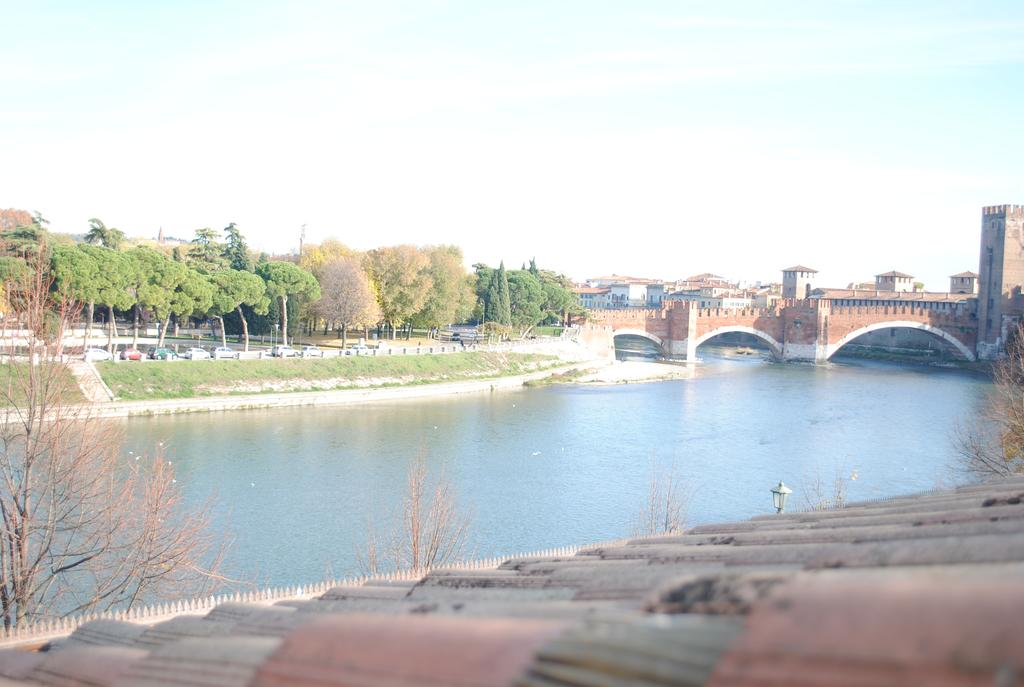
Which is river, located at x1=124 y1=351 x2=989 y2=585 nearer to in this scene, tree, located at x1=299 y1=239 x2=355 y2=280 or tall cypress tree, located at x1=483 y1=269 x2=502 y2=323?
tall cypress tree, located at x1=483 y1=269 x2=502 y2=323

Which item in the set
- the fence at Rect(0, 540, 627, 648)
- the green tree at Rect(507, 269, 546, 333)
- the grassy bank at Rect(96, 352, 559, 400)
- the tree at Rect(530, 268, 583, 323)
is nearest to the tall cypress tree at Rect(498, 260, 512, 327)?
the green tree at Rect(507, 269, 546, 333)

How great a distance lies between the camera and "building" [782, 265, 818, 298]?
55375 millimetres

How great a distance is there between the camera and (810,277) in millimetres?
56406

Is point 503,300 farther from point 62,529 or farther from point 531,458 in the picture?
point 62,529

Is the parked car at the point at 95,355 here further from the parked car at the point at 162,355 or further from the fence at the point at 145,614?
the fence at the point at 145,614

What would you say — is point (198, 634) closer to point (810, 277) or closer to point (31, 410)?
point (31, 410)

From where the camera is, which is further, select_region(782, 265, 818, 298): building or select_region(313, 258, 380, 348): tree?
select_region(782, 265, 818, 298): building

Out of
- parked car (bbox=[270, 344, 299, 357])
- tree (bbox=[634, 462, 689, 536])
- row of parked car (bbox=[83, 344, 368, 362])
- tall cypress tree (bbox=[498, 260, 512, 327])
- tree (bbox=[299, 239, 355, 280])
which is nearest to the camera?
tree (bbox=[634, 462, 689, 536])

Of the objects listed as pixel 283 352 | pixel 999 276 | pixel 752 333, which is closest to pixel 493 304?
pixel 283 352

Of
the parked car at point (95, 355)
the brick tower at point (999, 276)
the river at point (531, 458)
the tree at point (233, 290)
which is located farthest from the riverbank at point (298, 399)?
the brick tower at point (999, 276)

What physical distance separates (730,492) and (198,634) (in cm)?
1380

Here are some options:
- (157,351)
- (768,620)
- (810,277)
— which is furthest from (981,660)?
(810,277)

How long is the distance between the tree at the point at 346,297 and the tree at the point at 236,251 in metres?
8.33

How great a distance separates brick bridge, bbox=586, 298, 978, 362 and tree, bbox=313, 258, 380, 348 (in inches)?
537
